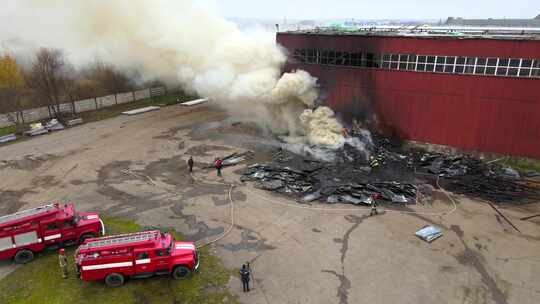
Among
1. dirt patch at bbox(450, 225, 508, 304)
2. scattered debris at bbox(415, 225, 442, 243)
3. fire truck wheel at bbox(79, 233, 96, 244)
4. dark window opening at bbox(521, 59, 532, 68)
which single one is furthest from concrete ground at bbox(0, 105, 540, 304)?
dark window opening at bbox(521, 59, 532, 68)

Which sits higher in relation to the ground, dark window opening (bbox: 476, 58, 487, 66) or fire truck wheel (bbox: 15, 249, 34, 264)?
dark window opening (bbox: 476, 58, 487, 66)

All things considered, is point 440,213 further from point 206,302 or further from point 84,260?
point 84,260

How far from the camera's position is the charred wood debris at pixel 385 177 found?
64.2ft

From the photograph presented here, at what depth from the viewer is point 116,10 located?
3706 cm

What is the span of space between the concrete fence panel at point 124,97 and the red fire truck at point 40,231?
2908 cm

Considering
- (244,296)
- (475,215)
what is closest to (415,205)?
(475,215)

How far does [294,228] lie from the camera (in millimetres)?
16359

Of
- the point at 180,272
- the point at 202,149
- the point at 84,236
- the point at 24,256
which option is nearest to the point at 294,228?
the point at 180,272

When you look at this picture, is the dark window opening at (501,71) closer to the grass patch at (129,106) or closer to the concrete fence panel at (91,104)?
the grass patch at (129,106)

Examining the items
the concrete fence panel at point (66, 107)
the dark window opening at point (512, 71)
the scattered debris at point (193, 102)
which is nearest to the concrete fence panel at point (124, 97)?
the concrete fence panel at point (66, 107)

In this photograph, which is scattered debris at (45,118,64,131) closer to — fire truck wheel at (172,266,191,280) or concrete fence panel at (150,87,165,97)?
concrete fence panel at (150,87,165,97)

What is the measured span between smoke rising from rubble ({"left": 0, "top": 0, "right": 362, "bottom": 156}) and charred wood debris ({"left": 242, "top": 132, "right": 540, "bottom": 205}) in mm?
3200

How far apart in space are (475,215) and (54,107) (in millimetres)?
35209

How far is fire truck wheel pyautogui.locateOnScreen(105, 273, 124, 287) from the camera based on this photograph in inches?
484
